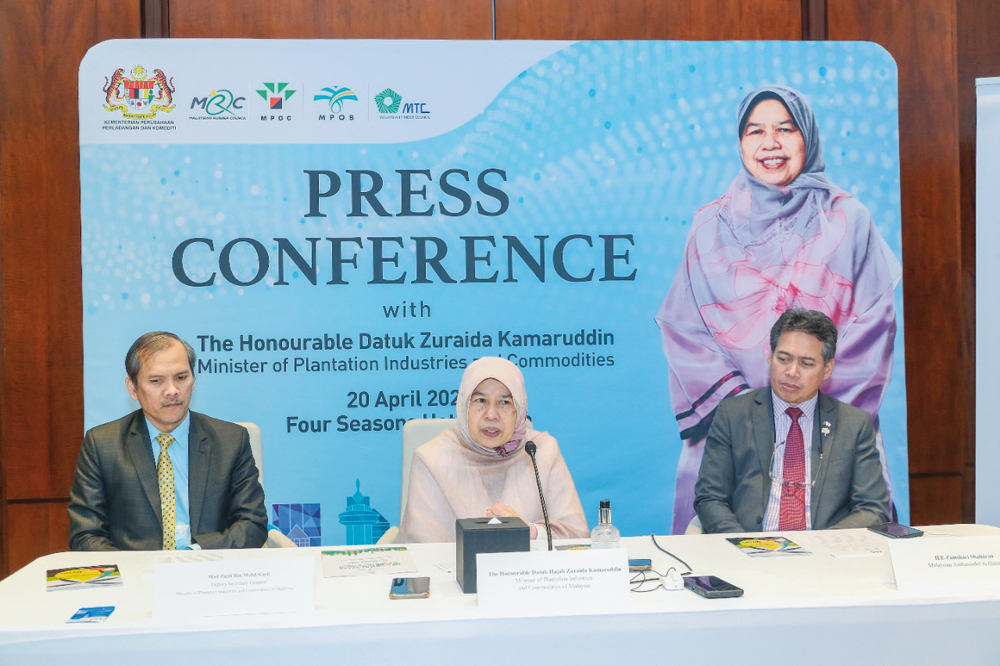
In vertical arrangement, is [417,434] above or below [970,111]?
below

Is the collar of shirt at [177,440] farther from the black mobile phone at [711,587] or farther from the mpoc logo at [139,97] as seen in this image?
the black mobile phone at [711,587]

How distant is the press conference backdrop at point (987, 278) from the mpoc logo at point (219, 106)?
3.27 metres

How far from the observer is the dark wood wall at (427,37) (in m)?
3.94

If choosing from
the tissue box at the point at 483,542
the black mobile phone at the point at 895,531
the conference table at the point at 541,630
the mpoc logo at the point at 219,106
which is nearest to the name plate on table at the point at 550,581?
the conference table at the point at 541,630

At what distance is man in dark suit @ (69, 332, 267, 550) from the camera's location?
9.25 ft

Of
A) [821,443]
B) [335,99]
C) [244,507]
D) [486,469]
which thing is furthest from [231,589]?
[335,99]

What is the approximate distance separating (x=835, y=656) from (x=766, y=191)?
2.50m

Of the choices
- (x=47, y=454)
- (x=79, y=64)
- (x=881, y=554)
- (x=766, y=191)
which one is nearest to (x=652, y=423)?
(x=766, y=191)

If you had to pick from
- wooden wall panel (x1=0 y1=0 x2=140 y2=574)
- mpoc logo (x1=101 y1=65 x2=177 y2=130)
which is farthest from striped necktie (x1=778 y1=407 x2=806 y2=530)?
wooden wall panel (x1=0 y1=0 x2=140 y2=574)

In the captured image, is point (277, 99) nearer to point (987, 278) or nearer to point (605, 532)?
point (605, 532)

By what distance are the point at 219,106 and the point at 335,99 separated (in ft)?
1.55

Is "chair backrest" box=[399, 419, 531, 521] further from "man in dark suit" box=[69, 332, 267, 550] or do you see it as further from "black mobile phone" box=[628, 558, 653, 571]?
"black mobile phone" box=[628, 558, 653, 571]

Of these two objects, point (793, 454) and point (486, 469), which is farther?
point (793, 454)

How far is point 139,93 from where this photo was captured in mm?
3676
